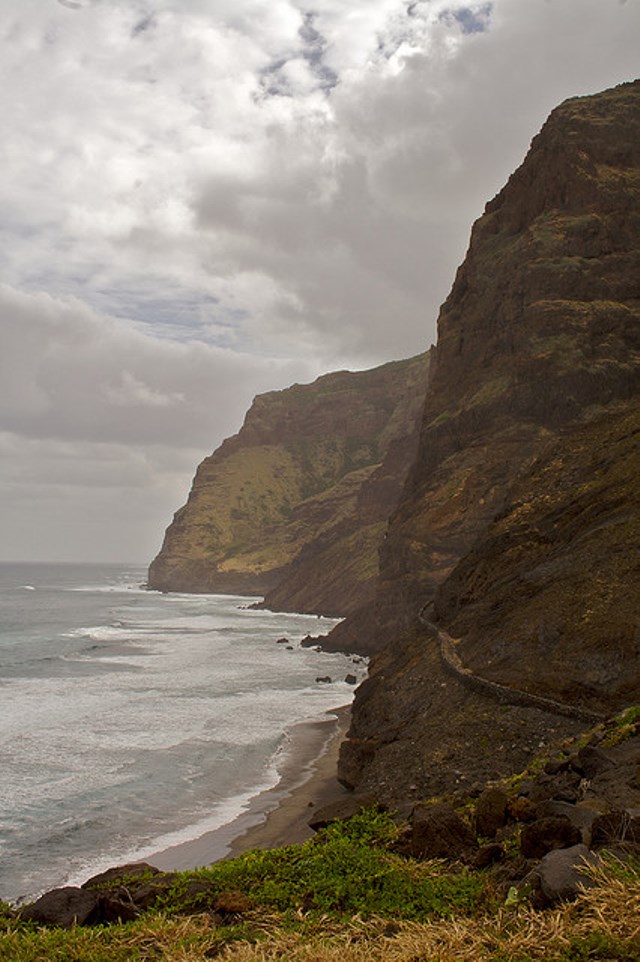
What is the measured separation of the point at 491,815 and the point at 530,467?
3403 cm

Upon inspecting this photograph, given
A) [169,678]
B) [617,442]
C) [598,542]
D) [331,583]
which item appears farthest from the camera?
[331,583]

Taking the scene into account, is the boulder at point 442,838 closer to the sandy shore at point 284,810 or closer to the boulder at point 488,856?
the boulder at point 488,856

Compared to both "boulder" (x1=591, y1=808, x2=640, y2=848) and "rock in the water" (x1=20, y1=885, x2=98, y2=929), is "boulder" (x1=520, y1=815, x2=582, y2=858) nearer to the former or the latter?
"boulder" (x1=591, y1=808, x2=640, y2=848)

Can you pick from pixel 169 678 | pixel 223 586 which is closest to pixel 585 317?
pixel 169 678

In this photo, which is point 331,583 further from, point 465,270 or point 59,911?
point 59,911

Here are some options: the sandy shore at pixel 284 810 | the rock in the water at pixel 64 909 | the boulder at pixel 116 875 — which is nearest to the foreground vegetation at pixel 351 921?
the rock in the water at pixel 64 909

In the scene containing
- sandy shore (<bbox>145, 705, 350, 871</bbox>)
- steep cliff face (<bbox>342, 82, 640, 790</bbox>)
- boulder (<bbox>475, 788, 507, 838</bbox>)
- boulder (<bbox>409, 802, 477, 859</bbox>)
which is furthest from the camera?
steep cliff face (<bbox>342, 82, 640, 790</bbox>)

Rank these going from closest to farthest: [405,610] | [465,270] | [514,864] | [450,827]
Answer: [514,864] < [450,827] < [405,610] < [465,270]

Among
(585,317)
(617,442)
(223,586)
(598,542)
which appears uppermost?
(585,317)

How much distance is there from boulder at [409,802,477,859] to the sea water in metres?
12.8

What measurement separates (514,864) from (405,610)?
5860cm

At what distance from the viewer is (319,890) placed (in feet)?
32.2

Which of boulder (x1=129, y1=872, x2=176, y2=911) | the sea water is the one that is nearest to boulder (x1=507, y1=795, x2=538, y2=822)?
boulder (x1=129, y1=872, x2=176, y2=911)

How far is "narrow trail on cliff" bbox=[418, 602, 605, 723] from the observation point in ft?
71.5
